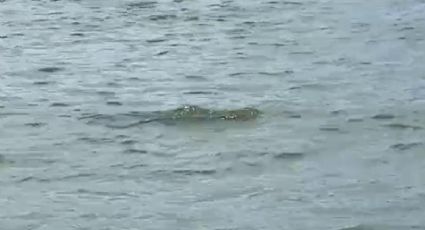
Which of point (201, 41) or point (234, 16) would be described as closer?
point (201, 41)

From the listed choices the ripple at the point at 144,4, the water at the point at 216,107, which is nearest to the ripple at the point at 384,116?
the water at the point at 216,107

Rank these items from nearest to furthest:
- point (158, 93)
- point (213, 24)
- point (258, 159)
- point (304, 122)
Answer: point (258, 159) < point (304, 122) < point (158, 93) < point (213, 24)

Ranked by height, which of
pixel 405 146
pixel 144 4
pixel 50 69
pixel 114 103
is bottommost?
pixel 144 4

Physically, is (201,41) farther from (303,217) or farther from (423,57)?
(303,217)

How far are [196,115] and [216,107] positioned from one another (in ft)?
0.98

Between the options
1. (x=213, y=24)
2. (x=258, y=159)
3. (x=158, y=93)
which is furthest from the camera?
(x=213, y=24)

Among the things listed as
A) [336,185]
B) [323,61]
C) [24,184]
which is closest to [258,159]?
[336,185]

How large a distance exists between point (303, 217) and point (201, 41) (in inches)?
247

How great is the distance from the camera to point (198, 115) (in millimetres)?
11000

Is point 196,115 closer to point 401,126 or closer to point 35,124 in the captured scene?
point 35,124

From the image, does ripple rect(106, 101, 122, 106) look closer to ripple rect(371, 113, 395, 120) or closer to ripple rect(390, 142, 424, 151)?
ripple rect(371, 113, 395, 120)

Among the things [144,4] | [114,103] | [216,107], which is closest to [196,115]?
[216,107]

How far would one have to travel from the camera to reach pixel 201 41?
46.5 feet

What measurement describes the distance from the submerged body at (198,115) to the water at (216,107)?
0.14m
